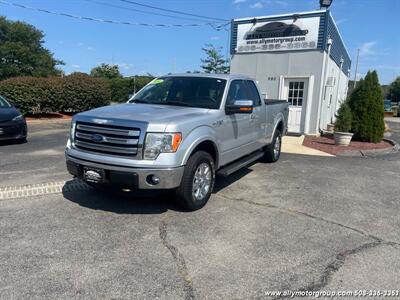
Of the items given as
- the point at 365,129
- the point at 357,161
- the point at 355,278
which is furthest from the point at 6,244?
the point at 365,129

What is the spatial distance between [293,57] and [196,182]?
35.0 ft

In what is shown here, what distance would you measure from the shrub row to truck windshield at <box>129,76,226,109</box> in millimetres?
13262

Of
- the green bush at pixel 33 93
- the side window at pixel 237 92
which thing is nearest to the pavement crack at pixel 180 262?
the side window at pixel 237 92

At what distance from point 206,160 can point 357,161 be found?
238 inches

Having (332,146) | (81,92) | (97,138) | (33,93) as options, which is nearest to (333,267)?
(97,138)

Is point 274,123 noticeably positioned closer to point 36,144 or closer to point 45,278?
point 45,278

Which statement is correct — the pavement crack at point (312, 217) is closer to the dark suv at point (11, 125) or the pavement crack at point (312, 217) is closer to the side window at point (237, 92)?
the side window at point (237, 92)

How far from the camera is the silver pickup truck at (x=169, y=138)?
4406 mm

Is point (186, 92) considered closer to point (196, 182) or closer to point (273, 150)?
point (196, 182)

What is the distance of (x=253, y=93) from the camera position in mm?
7145

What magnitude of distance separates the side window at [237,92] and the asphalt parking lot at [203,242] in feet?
5.12

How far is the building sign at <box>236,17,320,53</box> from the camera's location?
1356 cm

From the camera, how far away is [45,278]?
319cm

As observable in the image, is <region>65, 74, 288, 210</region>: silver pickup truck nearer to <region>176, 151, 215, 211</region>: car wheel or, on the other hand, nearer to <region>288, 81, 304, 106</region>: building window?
<region>176, 151, 215, 211</region>: car wheel
